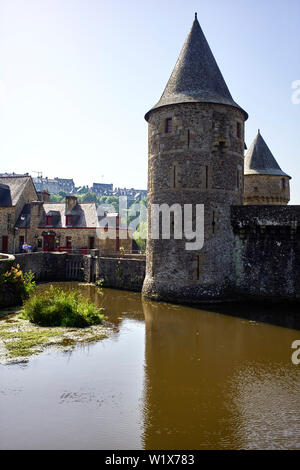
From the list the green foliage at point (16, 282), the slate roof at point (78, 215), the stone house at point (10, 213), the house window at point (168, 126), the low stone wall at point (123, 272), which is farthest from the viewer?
the stone house at point (10, 213)

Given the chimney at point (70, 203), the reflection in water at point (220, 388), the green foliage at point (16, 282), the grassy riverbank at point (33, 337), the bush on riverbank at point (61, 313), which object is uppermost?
the chimney at point (70, 203)

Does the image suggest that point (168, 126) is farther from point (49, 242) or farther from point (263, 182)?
point (49, 242)

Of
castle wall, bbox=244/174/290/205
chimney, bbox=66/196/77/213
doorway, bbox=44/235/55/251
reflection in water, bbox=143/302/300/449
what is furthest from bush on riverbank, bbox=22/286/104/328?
chimney, bbox=66/196/77/213

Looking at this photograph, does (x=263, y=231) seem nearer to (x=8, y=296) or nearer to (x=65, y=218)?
(x=8, y=296)

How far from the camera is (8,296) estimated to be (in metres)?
14.8

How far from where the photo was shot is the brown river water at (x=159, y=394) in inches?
230

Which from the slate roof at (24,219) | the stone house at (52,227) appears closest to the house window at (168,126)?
the stone house at (52,227)

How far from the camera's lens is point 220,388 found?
7816mm

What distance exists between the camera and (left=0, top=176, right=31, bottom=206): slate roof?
31719mm

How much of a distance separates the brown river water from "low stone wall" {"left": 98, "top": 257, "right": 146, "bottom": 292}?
26.7 ft

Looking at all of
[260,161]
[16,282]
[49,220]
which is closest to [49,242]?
[49,220]

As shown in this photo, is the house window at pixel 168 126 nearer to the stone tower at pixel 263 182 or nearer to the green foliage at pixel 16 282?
the green foliage at pixel 16 282

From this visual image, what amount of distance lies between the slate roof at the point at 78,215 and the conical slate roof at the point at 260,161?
1240 centimetres

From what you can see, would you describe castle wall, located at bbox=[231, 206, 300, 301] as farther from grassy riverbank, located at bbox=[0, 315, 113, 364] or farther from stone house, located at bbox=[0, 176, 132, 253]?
stone house, located at bbox=[0, 176, 132, 253]
